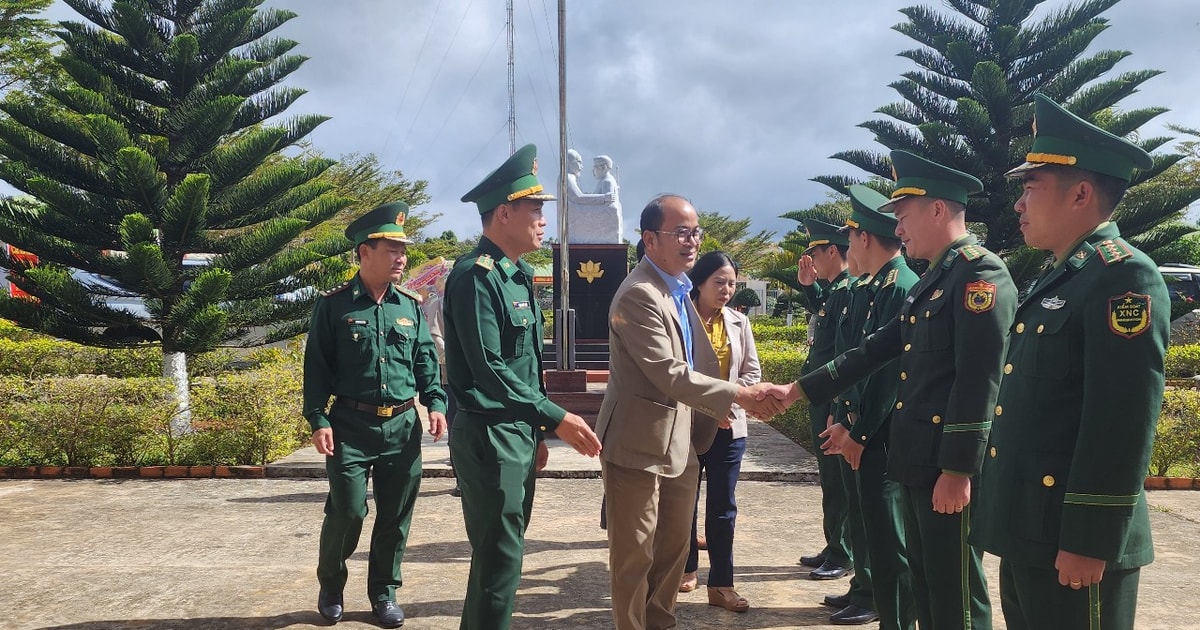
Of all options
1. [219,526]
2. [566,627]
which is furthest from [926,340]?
[219,526]

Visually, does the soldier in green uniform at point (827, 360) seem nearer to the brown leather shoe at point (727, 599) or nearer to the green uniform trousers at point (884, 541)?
the brown leather shoe at point (727, 599)

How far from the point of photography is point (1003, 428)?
229 cm

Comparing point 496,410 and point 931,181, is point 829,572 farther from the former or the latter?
point 496,410

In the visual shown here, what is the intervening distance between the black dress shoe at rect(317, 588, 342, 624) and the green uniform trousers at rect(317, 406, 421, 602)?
30 millimetres

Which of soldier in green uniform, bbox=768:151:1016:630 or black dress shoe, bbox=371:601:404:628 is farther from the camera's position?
black dress shoe, bbox=371:601:404:628

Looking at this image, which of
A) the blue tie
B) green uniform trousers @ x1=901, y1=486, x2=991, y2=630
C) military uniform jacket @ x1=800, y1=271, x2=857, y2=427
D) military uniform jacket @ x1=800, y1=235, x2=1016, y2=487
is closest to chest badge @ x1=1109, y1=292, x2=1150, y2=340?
military uniform jacket @ x1=800, y1=235, x2=1016, y2=487

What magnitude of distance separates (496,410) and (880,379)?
165cm

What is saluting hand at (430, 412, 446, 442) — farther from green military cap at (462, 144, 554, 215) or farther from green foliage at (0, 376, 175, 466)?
green foliage at (0, 376, 175, 466)

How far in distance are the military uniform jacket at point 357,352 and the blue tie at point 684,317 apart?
1.44m

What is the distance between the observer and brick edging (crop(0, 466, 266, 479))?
746cm

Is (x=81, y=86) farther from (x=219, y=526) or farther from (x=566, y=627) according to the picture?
(x=566, y=627)

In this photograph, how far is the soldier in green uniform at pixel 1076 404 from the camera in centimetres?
199

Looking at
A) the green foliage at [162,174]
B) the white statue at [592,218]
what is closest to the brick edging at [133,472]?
the green foliage at [162,174]

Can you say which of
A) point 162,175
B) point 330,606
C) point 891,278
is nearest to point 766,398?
point 891,278
